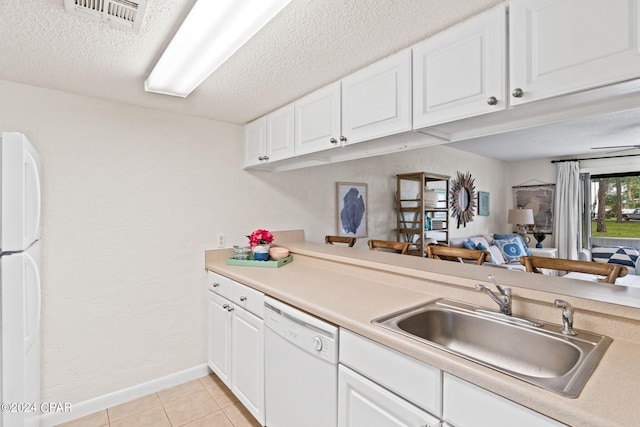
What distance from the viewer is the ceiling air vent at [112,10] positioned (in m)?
1.18

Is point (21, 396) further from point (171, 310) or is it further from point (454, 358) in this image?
point (454, 358)

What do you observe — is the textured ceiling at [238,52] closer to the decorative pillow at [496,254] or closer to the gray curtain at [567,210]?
the decorative pillow at [496,254]

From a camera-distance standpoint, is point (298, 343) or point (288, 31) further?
point (298, 343)

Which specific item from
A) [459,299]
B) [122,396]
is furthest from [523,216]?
[122,396]

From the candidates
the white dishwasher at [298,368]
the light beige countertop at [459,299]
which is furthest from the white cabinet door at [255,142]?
the white dishwasher at [298,368]

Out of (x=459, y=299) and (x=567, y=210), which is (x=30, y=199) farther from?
(x=567, y=210)

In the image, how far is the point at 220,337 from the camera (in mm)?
2348

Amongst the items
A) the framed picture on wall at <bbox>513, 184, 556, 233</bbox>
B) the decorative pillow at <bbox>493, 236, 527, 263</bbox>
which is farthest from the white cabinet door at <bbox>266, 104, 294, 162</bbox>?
the framed picture on wall at <bbox>513, 184, 556, 233</bbox>

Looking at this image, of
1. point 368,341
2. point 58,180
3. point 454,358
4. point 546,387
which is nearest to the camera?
point 546,387

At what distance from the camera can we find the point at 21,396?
4.45ft

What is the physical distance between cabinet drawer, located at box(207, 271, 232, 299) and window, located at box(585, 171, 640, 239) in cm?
624

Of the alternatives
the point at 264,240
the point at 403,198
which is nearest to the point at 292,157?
the point at 264,240

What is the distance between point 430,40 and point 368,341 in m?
1.29

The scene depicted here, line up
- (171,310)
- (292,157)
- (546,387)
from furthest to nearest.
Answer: (171,310) < (292,157) < (546,387)
